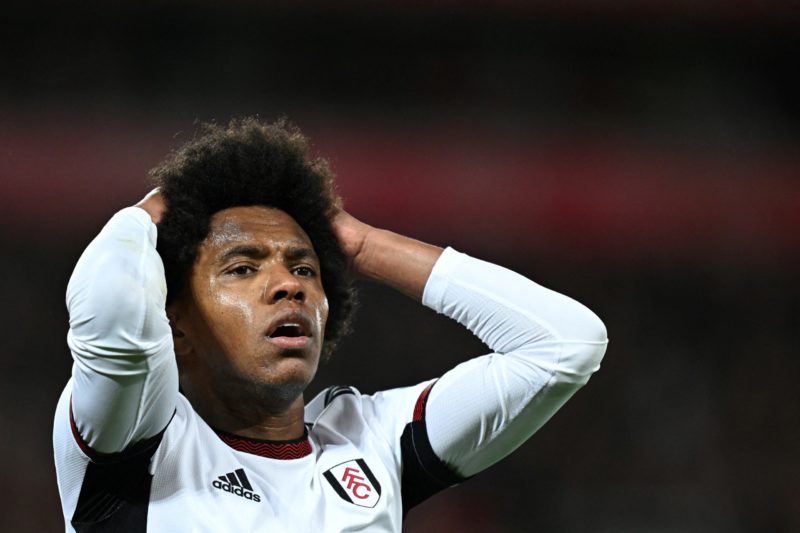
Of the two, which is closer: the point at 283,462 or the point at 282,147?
the point at 283,462

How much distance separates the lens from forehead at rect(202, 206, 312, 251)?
7.00ft

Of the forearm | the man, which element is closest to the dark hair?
the man

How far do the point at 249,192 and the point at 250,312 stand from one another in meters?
0.35

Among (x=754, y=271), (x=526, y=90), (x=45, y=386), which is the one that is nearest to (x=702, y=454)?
(x=754, y=271)

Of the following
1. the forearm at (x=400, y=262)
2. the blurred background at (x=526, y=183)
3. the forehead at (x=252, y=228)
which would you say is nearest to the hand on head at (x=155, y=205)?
the forehead at (x=252, y=228)

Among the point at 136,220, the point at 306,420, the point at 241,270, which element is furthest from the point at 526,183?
the point at 136,220

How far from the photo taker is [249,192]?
2.26 metres

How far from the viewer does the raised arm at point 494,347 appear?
2119 millimetres

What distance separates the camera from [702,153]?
562 cm

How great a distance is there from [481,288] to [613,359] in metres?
3.01

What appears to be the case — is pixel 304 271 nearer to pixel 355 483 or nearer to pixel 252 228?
pixel 252 228

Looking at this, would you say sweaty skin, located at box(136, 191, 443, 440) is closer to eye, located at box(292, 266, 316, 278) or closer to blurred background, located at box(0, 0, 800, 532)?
eye, located at box(292, 266, 316, 278)

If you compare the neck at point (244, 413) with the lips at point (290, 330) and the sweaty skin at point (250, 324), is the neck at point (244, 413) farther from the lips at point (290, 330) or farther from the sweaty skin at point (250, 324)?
the lips at point (290, 330)

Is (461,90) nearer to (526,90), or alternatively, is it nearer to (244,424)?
(526,90)
